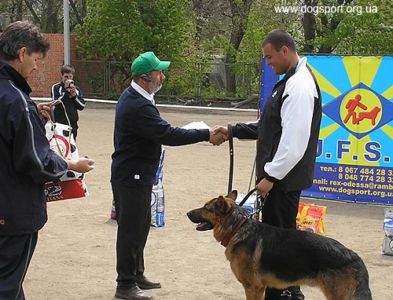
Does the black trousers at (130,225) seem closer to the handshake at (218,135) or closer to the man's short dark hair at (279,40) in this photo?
the handshake at (218,135)

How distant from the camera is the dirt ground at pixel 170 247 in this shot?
5.95 meters

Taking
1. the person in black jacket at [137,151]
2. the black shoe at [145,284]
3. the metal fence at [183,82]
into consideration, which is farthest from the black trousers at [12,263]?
the metal fence at [183,82]

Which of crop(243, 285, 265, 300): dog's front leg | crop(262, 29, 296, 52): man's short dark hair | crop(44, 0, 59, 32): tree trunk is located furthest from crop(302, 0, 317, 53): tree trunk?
crop(243, 285, 265, 300): dog's front leg

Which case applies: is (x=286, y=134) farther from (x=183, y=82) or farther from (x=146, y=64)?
(x=183, y=82)

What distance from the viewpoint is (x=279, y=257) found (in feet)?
15.8

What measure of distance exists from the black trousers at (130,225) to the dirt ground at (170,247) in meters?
0.34

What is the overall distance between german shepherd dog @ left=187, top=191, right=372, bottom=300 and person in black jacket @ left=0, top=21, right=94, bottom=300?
69.4 inches

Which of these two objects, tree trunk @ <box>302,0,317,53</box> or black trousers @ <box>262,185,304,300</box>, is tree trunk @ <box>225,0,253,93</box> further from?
black trousers @ <box>262,185,304,300</box>

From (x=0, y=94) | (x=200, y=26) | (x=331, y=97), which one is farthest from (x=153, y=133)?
(x=200, y=26)

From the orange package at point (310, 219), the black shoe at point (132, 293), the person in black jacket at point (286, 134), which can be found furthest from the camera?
the orange package at point (310, 219)

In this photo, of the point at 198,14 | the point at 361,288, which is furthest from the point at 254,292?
the point at 198,14

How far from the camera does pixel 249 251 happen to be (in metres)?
4.93

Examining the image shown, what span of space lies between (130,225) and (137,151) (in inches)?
25.2

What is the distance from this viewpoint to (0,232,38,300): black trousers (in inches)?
140
